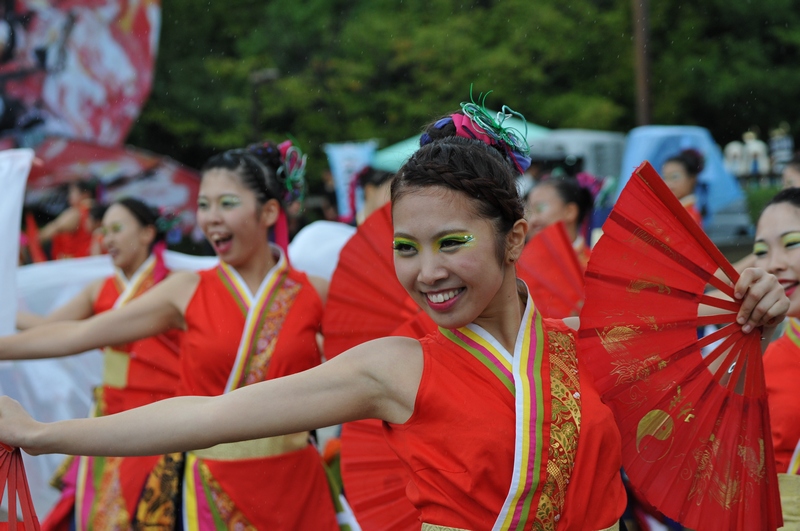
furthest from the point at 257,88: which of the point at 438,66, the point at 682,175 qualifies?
the point at 682,175

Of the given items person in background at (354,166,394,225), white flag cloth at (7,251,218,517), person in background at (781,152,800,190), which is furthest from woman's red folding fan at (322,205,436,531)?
white flag cloth at (7,251,218,517)

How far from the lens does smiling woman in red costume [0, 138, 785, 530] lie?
205cm

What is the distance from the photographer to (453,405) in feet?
6.87

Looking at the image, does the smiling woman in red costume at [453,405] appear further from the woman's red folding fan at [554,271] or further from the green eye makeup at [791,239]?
the woman's red folding fan at [554,271]

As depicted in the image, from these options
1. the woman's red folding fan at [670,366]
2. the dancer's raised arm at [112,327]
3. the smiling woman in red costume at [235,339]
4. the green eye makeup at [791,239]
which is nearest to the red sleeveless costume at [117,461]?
the smiling woman in red costume at [235,339]

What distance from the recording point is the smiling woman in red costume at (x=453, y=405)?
2.05 metres

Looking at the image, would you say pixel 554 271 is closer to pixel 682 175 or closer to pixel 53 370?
pixel 682 175

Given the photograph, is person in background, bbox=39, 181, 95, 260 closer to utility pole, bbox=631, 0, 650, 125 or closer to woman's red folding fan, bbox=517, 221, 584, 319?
woman's red folding fan, bbox=517, 221, 584, 319

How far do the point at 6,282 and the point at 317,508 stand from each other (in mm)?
1484

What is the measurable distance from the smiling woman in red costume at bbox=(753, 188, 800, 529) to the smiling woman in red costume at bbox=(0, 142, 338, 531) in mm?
1532

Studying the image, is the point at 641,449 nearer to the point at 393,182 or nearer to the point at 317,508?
the point at 393,182

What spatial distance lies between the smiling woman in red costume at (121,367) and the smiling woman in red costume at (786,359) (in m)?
2.28

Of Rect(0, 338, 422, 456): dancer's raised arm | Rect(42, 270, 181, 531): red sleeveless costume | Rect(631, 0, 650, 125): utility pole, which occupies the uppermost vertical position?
Rect(631, 0, 650, 125): utility pole

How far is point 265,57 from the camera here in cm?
1936
